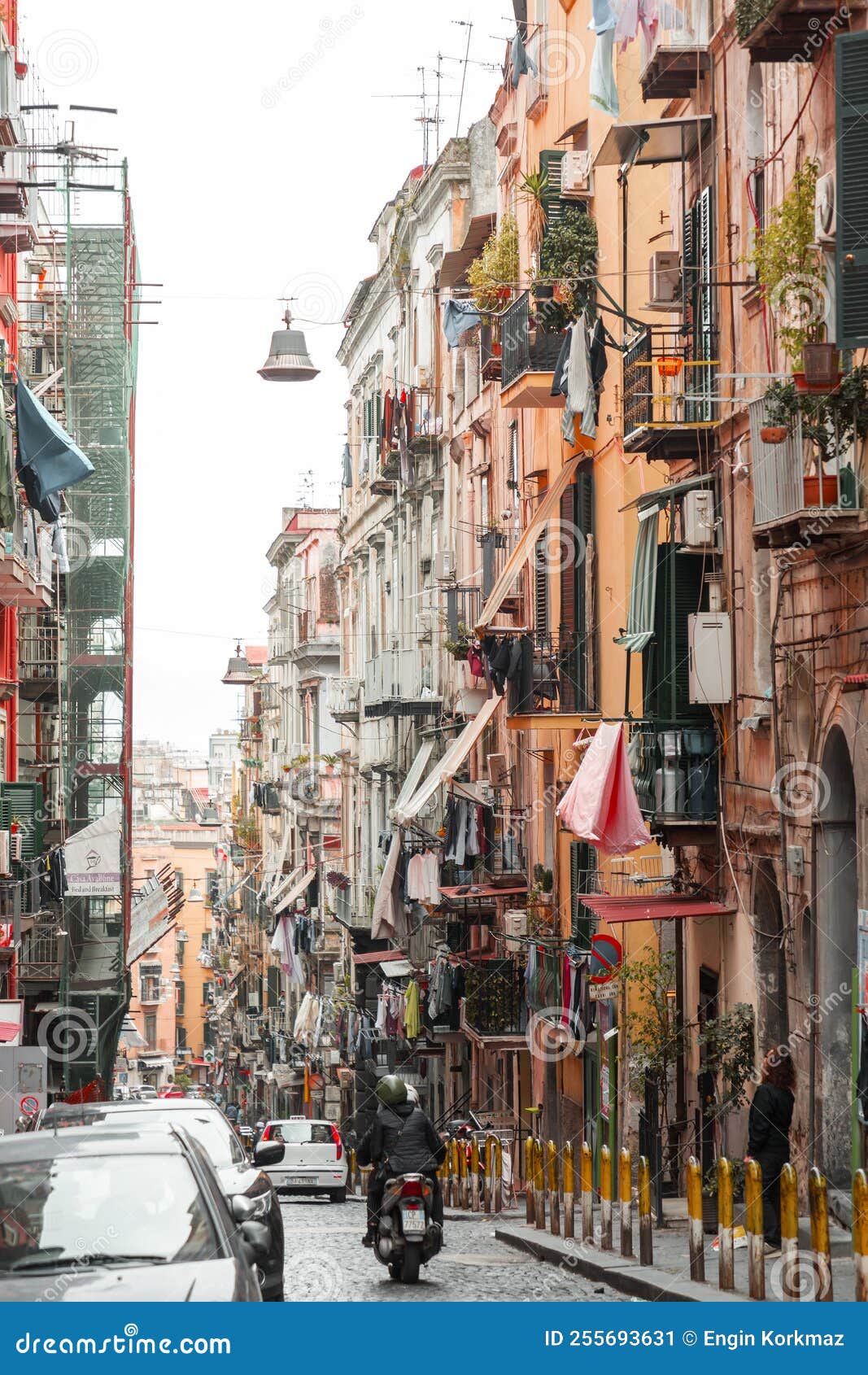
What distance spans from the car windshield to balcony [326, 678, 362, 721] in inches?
1596

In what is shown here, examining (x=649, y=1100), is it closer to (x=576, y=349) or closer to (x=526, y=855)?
(x=576, y=349)

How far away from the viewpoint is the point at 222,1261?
8.12m

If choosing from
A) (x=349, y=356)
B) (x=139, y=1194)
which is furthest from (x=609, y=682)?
(x=349, y=356)

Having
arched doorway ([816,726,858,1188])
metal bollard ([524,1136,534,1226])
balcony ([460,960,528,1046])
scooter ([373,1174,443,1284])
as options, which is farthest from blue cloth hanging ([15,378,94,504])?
scooter ([373,1174,443,1284])

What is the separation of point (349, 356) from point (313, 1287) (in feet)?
144

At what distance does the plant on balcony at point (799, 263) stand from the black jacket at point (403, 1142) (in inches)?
241

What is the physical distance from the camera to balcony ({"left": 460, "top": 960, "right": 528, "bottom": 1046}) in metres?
29.5

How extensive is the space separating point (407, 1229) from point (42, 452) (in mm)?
16470

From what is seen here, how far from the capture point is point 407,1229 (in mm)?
13742

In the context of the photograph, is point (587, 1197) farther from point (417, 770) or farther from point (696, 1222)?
point (417, 770)

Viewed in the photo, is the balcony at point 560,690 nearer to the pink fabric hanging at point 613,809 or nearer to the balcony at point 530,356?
the balcony at point 530,356

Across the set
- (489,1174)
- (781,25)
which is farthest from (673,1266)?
(489,1174)

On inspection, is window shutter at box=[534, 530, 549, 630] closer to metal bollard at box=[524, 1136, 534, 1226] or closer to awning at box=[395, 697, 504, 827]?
awning at box=[395, 697, 504, 827]

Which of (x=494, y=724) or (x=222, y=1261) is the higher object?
(x=494, y=724)
